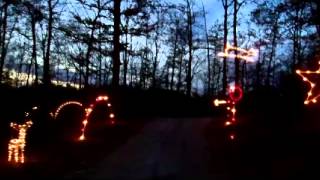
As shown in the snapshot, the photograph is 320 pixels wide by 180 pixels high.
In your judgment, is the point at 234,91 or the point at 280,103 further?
the point at 280,103

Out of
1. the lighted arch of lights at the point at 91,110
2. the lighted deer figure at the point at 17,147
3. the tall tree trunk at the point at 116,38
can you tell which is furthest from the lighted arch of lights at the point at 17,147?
Answer: the tall tree trunk at the point at 116,38

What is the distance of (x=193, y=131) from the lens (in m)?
28.0

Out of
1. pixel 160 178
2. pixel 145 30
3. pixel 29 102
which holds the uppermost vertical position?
pixel 145 30

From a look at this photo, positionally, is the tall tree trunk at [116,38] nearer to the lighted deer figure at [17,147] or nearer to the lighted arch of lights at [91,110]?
the lighted arch of lights at [91,110]

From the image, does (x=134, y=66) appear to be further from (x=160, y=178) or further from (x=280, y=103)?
(x=160, y=178)

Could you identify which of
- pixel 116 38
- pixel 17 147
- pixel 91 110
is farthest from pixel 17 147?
pixel 116 38

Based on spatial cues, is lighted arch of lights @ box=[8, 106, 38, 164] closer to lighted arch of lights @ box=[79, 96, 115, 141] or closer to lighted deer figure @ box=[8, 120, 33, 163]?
lighted deer figure @ box=[8, 120, 33, 163]

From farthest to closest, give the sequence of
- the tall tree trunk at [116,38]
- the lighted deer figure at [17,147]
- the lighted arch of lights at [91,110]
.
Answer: the tall tree trunk at [116,38] < the lighted arch of lights at [91,110] < the lighted deer figure at [17,147]

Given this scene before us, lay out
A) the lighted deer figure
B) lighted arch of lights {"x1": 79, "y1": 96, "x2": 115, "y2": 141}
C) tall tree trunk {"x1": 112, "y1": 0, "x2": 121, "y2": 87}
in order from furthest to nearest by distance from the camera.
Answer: tall tree trunk {"x1": 112, "y1": 0, "x2": 121, "y2": 87}, lighted arch of lights {"x1": 79, "y1": 96, "x2": 115, "y2": 141}, the lighted deer figure

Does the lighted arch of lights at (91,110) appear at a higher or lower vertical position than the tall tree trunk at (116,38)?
lower

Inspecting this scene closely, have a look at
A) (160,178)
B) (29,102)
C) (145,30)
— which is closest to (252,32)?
(145,30)

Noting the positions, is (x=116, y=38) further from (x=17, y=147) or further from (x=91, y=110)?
(x=17, y=147)

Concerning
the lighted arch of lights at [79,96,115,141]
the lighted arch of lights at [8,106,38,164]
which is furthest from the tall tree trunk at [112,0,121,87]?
the lighted arch of lights at [8,106,38,164]

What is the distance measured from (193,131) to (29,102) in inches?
305
